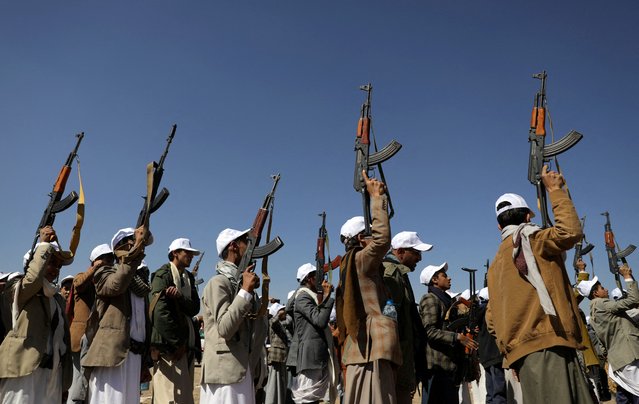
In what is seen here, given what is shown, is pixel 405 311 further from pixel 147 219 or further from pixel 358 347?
pixel 147 219

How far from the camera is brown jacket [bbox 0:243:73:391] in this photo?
17.0 ft

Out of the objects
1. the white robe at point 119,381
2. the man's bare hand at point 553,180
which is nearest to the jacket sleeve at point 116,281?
the white robe at point 119,381

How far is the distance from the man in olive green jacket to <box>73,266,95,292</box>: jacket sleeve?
1.94ft

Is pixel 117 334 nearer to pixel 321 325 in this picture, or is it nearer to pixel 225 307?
pixel 225 307

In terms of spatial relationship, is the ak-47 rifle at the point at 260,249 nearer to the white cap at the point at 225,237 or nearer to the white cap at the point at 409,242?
the white cap at the point at 225,237

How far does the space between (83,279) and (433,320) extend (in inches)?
170

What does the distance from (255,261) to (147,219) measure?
127 cm

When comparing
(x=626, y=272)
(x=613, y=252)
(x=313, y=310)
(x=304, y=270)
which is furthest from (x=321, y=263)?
(x=613, y=252)

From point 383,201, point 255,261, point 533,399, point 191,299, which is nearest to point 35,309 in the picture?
A: point 191,299

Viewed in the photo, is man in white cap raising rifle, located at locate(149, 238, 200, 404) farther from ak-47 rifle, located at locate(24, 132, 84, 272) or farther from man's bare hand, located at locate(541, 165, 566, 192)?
man's bare hand, located at locate(541, 165, 566, 192)

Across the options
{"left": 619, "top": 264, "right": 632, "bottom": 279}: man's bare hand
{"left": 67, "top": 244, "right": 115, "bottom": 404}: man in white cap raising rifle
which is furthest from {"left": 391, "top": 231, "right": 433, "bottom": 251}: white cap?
{"left": 619, "top": 264, "right": 632, "bottom": 279}: man's bare hand

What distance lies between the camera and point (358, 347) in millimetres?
4188

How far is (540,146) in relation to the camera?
15.9 feet

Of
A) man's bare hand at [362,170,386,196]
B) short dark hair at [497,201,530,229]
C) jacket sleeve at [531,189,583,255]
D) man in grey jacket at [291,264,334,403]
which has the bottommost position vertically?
man in grey jacket at [291,264,334,403]
